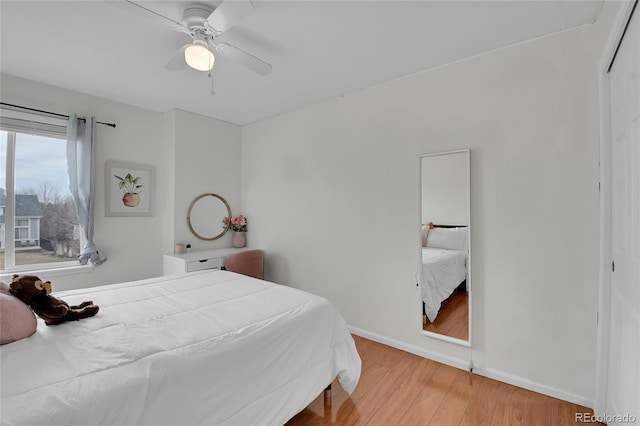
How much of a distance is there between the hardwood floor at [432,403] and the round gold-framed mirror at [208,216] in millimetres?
2604

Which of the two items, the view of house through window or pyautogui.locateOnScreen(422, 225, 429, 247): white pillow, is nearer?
pyautogui.locateOnScreen(422, 225, 429, 247): white pillow

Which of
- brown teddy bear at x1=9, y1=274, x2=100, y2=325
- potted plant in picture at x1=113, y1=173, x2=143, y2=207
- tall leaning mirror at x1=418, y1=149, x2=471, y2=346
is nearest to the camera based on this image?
brown teddy bear at x1=9, y1=274, x2=100, y2=325

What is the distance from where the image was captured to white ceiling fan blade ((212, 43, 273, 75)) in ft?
6.28

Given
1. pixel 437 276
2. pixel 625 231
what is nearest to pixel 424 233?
pixel 437 276

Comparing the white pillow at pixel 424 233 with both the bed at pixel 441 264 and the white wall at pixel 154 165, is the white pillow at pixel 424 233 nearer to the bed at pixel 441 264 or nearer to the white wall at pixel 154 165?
the bed at pixel 441 264

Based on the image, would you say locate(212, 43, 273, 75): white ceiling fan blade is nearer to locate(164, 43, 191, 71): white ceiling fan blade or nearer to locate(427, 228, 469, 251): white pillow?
locate(164, 43, 191, 71): white ceiling fan blade

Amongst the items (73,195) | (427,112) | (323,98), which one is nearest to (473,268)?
(427,112)

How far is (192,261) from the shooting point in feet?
10.6

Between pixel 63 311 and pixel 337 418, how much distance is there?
1622 mm

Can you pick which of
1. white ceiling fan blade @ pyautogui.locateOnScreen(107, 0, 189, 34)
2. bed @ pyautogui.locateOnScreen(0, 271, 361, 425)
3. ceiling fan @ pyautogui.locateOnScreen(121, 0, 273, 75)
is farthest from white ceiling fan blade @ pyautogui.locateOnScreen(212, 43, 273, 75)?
bed @ pyautogui.locateOnScreen(0, 271, 361, 425)

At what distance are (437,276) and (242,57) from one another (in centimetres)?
233

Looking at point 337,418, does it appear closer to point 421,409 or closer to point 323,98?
point 421,409

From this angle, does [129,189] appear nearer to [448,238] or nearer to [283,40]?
[283,40]

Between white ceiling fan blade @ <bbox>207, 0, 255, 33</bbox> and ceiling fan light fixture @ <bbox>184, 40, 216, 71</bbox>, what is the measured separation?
0.19m
